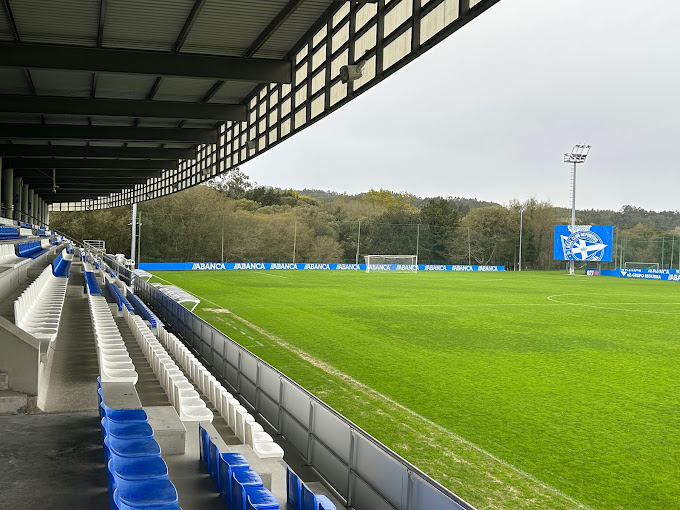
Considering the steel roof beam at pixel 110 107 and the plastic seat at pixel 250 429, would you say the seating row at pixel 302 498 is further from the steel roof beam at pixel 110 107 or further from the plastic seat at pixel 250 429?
the steel roof beam at pixel 110 107

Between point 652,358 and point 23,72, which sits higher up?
point 23,72

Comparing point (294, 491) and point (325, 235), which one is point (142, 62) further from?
point (325, 235)

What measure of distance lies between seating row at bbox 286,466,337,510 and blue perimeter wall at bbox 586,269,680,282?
163 ft

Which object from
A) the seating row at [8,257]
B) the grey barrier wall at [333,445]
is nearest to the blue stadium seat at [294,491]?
the grey barrier wall at [333,445]

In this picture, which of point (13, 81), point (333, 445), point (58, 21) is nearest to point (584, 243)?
point (13, 81)

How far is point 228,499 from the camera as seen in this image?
4453mm

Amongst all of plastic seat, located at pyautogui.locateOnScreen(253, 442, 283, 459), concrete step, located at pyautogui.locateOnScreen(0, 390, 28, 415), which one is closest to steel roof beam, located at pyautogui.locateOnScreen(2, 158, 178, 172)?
concrete step, located at pyautogui.locateOnScreen(0, 390, 28, 415)

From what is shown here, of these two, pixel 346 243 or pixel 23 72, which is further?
pixel 346 243

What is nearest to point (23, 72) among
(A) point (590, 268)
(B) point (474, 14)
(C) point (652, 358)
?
(B) point (474, 14)

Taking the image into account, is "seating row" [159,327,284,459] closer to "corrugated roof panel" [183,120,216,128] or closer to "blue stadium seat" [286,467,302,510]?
"blue stadium seat" [286,467,302,510]

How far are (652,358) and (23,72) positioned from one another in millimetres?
14756

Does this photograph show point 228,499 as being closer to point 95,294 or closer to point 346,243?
Result: point 95,294

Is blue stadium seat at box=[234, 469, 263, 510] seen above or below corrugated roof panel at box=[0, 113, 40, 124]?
below

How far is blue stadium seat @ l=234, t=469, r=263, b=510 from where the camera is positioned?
4020mm
